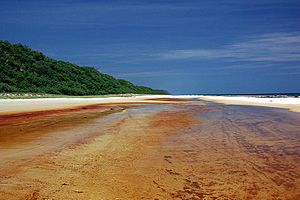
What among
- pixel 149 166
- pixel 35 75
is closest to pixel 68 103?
pixel 149 166

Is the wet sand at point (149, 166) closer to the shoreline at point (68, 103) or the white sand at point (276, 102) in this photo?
the shoreline at point (68, 103)

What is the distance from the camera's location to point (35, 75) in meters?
56.1

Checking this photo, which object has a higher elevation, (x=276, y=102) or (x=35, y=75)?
(x=35, y=75)

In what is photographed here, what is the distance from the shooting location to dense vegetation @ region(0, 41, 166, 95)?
159 feet

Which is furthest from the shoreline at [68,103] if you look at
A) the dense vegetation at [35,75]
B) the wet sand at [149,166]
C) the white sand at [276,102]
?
the dense vegetation at [35,75]

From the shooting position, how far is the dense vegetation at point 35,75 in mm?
48494

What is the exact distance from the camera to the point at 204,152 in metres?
7.05

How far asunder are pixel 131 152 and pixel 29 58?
58434 mm

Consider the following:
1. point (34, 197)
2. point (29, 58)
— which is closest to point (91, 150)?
point (34, 197)

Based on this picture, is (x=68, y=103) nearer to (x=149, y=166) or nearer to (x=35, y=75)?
(x=149, y=166)

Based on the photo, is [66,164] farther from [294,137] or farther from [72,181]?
[294,137]

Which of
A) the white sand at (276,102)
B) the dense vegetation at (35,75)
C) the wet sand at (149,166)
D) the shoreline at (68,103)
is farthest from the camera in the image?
the dense vegetation at (35,75)

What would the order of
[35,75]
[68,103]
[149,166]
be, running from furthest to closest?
1. [35,75]
2. [68,103]
3. [149,166]

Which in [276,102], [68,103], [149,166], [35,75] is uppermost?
[35,75]
